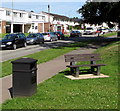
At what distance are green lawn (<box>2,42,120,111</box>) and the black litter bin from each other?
198mm

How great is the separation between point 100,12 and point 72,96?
2671cm

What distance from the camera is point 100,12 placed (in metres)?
32.2

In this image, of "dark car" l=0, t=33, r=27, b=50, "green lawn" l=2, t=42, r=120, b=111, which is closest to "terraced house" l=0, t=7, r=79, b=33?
"dark car" l=0, t=33, r=27, b=50

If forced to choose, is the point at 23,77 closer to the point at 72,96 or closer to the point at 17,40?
the point at 72,96

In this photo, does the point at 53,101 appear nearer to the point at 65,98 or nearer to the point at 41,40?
the point at 65,98

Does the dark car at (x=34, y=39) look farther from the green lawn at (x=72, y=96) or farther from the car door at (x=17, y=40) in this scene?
the green lawn at (x=72, y=96)

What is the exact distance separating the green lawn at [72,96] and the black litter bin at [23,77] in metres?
0.20

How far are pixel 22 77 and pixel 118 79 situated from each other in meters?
3.86

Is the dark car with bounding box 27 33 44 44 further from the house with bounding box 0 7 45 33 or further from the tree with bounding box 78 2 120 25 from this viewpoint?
the house with bounding box 0 7 45 33

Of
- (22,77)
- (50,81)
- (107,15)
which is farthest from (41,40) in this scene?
(22,77)

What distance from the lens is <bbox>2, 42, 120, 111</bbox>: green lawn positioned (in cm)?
595

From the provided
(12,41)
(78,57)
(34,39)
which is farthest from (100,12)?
(78,57)

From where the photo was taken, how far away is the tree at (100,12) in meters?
27.3

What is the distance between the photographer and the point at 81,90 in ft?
24.2
